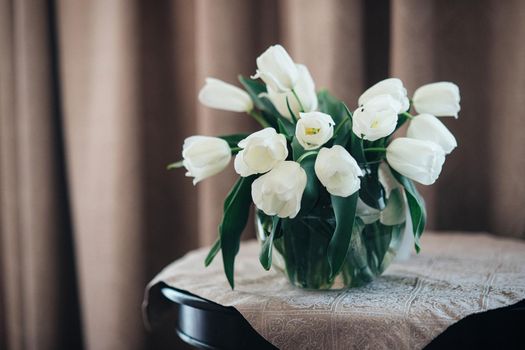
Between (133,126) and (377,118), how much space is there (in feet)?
2.88

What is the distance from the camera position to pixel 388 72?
4.34ft

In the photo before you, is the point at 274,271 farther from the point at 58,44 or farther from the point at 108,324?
the point at 58,44

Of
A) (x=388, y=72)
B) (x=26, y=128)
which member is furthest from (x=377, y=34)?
(x=26, y=128)

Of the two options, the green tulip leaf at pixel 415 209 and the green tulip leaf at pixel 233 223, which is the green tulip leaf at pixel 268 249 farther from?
the green tulip leaf at pixel 415 209

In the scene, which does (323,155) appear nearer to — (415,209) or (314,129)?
(314,129)

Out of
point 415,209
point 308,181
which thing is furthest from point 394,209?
point 308,181

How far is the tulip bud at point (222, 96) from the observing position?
0.88 metres

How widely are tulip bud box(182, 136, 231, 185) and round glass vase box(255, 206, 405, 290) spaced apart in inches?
3.9

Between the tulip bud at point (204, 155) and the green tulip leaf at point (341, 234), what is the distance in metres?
0.18

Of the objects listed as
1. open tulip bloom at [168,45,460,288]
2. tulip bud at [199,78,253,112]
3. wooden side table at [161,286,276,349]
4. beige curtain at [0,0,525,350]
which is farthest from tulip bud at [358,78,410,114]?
beige curtain at [0,0,525,350]

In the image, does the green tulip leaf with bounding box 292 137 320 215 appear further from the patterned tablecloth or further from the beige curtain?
the beige curtain

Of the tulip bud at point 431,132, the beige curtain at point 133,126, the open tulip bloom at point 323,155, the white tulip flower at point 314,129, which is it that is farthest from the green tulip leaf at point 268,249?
the beige curtain at point 133,126

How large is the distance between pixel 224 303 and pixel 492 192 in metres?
0.74

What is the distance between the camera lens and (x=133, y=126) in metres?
1.45
